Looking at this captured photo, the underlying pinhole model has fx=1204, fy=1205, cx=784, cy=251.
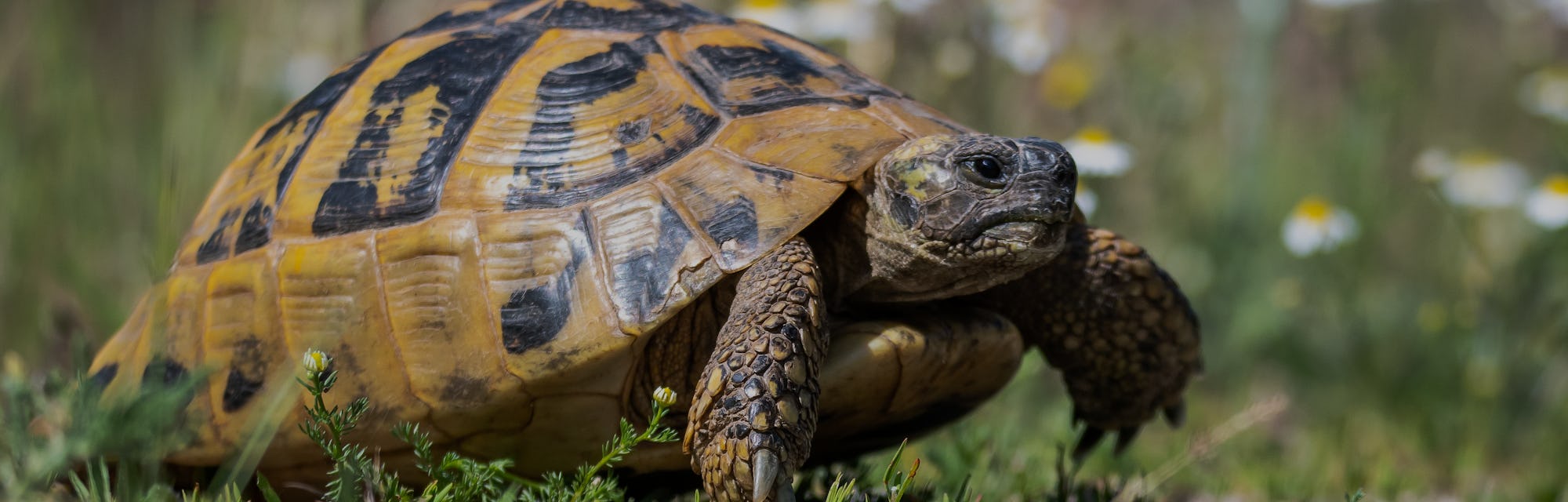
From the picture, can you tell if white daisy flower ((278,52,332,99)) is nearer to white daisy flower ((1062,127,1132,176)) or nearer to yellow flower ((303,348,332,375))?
white daisy flower ((1062,127,1132,176))

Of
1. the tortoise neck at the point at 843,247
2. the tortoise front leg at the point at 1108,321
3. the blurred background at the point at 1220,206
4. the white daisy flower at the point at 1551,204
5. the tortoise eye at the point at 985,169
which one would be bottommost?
A: the blurred background at the point at 1220,206

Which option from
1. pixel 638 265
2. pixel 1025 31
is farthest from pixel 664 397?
pixel 1025 31

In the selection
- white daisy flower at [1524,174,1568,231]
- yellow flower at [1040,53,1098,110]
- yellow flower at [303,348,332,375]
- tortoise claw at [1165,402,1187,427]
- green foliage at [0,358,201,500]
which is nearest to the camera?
green foliage at [0,358,201,500]

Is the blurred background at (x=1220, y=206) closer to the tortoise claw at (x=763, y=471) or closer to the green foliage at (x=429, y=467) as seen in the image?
the tortoise claw at (x=763, y=471)

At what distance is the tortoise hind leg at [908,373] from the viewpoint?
232cm

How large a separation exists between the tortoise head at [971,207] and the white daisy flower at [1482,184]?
2.93 metres

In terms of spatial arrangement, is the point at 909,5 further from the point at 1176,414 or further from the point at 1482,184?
the point at 1482,184

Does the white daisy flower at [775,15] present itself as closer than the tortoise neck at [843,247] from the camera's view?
No

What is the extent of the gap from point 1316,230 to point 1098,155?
3.24 feet

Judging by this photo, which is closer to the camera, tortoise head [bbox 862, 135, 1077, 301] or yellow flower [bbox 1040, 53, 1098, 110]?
tortoise head [bbox 862, 135, 1077, 301]

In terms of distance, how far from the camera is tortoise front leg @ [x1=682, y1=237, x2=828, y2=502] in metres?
2.00

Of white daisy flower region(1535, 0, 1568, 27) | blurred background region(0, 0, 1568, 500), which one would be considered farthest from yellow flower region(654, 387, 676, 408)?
white daisy flower region(1535, 0, 1568, 27)

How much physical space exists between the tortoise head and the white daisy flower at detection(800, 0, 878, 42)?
6.55 ft

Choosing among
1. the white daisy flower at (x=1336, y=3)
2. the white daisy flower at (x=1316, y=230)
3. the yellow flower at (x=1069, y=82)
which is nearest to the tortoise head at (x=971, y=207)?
the white daisy flower at (x=1316, y=230)
